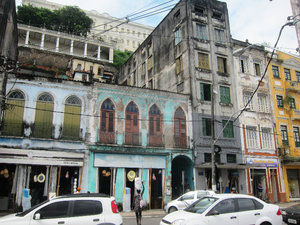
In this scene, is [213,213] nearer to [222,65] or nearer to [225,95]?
[225,95]

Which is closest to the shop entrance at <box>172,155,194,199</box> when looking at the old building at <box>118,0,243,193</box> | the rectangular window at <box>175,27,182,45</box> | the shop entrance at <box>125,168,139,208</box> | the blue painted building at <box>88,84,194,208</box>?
the blue painted building at <box>88,84,194,208</box>

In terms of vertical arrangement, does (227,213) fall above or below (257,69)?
below

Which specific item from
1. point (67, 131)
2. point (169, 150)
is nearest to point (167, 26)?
point (169, 150)

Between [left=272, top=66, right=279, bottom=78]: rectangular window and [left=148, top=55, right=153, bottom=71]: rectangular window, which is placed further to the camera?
[left=148, top=55, right=153, bottom=71]: rectangular window

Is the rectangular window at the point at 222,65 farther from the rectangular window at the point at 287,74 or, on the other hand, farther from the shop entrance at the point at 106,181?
the shop entrance at the point at 106,181

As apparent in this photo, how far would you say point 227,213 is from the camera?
8.70m

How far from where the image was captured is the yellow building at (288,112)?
89.7ft

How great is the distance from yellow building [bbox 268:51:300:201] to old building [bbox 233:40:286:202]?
2.50 ft


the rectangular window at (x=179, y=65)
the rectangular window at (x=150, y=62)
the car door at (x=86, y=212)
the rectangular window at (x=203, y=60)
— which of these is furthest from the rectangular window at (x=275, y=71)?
the car door at (x=86, y=212)

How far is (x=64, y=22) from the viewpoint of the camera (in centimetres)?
5872

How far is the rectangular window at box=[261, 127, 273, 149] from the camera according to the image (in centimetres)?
2702

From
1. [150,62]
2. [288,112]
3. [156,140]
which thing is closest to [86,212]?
[156,140]

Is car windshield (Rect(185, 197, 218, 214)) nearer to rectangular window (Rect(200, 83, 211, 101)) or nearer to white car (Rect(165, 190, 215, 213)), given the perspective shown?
white car (Rect(165, 190, 215, 213))

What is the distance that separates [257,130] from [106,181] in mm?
16527
